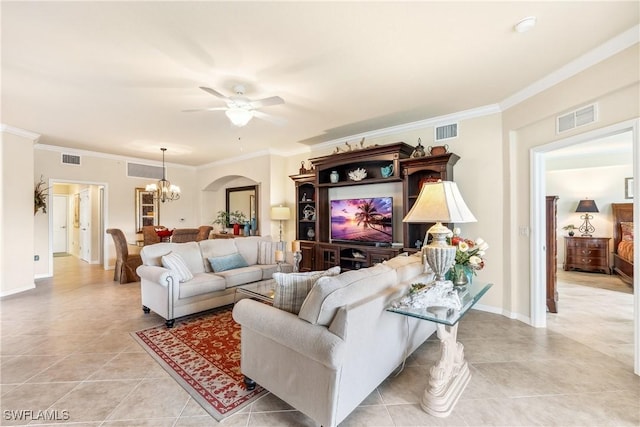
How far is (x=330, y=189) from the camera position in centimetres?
539

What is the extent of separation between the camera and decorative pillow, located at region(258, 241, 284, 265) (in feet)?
15.0

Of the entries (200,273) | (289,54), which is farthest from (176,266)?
(289,54)

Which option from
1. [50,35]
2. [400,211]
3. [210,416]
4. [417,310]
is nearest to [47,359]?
[210,416]

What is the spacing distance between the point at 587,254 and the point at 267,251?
659cm

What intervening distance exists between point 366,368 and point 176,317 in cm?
246

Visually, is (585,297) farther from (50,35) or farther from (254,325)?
(50,35)

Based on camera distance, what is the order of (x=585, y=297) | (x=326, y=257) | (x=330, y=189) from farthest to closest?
(x=330, y=189) → (x=326, y=257) → (x=585, y=297)

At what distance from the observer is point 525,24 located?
207cm

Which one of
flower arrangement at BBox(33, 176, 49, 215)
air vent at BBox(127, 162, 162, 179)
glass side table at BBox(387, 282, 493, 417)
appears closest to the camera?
glass side table at BBox(387, 282, 493, 417)

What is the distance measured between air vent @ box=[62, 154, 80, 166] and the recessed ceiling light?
784 cm

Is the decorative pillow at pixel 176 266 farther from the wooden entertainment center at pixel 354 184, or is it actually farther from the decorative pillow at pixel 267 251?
the wooden entertainment center at pixel 354 184

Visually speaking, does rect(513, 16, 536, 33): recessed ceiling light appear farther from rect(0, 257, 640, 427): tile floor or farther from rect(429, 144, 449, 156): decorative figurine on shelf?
rect(0, 257, 640, 427): tile floor

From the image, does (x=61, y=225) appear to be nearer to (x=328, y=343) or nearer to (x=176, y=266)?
(x=176, y=266)

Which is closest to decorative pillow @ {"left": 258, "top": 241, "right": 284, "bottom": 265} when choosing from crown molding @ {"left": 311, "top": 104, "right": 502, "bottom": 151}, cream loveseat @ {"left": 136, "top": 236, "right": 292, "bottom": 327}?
cream loveseat @ {"left": 136, "top": 236, "right": 292, "bottom": 327}
